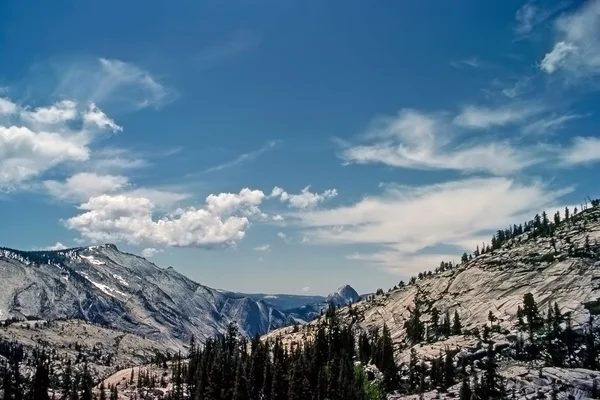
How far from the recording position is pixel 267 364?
17675 cm

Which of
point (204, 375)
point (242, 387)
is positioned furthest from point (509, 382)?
point (204, 375)

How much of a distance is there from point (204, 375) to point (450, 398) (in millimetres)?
89042

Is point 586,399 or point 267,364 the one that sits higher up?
point 267,364

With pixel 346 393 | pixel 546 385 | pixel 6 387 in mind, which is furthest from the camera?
pixel 546 385

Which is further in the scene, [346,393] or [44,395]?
[346,393]

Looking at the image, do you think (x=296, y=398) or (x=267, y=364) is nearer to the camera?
(x=296, y=398)

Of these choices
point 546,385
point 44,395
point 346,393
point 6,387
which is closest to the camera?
point 44,395

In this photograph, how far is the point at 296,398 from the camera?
164 m

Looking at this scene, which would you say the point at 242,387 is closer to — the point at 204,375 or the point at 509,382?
the point at 204,375

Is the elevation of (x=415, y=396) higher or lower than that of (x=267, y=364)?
lower

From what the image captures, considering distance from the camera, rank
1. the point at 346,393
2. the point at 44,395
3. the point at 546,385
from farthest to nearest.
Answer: the point at 546,385, the point at 346,393, the point at 44,395

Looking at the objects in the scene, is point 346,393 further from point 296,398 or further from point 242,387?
point 242,387

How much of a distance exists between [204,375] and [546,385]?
122783mm

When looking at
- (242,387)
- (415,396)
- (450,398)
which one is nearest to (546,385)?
(450,398)
